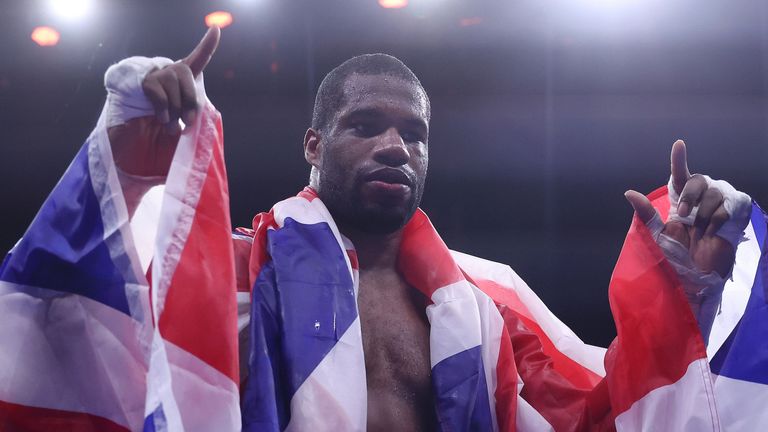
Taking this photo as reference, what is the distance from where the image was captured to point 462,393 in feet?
4.20

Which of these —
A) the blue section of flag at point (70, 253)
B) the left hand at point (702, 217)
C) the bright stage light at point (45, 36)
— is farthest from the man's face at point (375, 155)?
the bright stage light at point (45, 36)

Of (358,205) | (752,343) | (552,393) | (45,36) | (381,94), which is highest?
(45,36)

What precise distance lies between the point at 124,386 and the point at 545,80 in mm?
2068

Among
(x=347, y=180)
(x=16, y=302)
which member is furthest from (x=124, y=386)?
(x=347, y=180)

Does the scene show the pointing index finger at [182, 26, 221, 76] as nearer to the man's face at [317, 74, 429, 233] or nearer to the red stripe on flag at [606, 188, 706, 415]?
the man's face at [317, 74, 429, 233]

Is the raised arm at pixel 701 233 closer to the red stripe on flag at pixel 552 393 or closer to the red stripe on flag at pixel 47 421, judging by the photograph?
the red stripe on flag at pixel 552 393

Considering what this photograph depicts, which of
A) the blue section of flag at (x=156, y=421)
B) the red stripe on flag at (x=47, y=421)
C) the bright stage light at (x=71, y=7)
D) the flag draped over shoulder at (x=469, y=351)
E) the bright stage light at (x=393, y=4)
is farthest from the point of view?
the bright stage light at (x=393, y=4)

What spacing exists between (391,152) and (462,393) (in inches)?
18.6

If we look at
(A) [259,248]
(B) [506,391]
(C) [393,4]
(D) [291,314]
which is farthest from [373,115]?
(C) [393,4]

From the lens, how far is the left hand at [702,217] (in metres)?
1.18

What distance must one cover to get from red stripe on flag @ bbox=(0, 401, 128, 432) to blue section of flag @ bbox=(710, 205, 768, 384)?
0.95 metres

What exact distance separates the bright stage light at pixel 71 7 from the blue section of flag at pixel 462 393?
1.86 meters

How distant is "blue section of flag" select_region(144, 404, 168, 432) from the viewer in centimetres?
91

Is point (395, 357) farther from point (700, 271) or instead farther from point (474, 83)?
point (474, 83)
